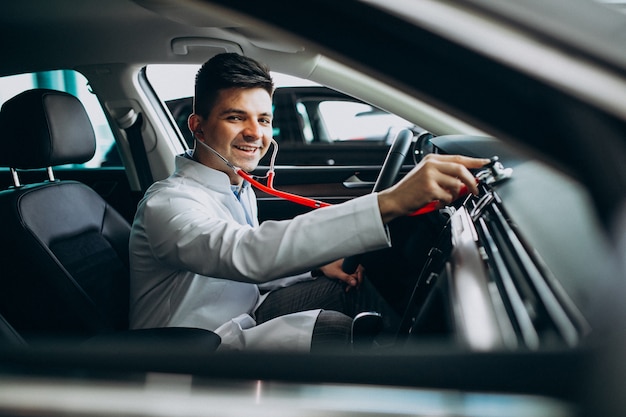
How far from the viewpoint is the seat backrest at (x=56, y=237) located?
5.29ft

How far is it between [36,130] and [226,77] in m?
0.61

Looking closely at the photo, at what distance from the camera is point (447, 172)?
97cm

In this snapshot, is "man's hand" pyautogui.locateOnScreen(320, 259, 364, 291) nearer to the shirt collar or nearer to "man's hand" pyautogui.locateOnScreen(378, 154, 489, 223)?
the shirt collar

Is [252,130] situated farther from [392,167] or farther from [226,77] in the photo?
[392,167]

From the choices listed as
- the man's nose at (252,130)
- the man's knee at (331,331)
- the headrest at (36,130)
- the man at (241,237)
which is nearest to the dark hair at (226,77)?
the man at (241,237)

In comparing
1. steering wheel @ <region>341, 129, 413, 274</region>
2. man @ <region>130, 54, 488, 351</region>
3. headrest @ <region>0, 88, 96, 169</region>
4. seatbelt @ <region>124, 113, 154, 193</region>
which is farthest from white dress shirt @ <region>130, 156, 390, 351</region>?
seatbelt @ <region>124, 113, 154, 193</region>

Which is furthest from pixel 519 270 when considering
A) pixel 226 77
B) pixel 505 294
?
pixel 226 77

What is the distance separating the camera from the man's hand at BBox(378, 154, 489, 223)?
3.18ft

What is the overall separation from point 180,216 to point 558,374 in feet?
3.27

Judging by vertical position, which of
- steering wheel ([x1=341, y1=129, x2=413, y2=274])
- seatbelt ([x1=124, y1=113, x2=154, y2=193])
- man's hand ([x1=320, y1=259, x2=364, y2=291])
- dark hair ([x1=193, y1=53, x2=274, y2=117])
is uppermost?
seatbelt ([x1=124, y1=113, x2=154, y2=193])

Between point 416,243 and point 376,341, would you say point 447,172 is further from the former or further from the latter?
point 416,243

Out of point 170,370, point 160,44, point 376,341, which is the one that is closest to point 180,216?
point 376,341

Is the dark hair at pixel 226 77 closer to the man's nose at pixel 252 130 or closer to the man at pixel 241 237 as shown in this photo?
the man at pixel 241 237

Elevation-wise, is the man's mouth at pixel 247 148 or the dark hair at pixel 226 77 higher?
the dark hair at pixel 226 77
